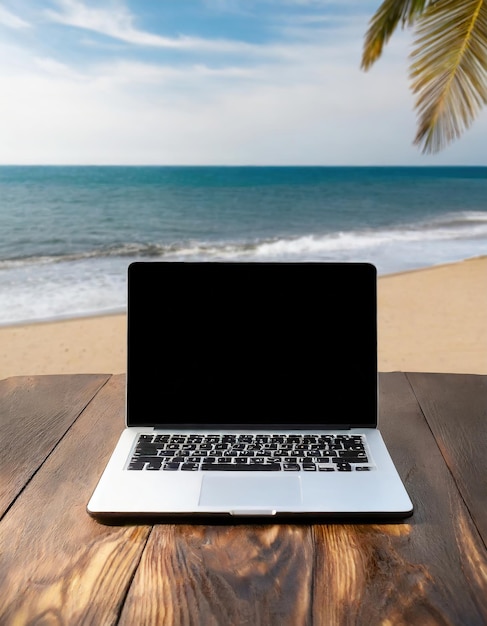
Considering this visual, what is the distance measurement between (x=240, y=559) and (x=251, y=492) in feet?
0.35

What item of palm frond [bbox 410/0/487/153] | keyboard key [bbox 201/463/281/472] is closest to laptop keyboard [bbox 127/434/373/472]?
keyboard key [bbox 201/463/281/472]

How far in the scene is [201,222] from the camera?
35.6 ft

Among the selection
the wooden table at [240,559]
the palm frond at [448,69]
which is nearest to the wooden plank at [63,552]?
the wooden table at [240,559]

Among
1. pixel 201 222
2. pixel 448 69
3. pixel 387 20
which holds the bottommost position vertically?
pixel 201 222

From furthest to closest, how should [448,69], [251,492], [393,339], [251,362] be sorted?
1. [393,339]
2. [448,69]
3. [251,362]
4. [251,492]

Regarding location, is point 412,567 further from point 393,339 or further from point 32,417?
point 393,339

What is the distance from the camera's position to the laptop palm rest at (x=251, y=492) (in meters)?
→ 0.67

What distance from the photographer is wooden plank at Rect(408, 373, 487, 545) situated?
0.72m

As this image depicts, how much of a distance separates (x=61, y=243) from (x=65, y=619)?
27.6ft

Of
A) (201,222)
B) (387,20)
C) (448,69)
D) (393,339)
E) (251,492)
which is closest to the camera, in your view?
(251,492)

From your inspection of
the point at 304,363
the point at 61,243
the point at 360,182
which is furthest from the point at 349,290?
the point at 360,182

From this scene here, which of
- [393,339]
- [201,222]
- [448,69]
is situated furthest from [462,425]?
[201,222]

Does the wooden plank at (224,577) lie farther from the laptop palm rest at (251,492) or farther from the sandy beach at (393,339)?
the sandy beach at (393,339)

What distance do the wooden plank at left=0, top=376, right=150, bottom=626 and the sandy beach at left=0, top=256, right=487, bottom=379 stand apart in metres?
2.95
